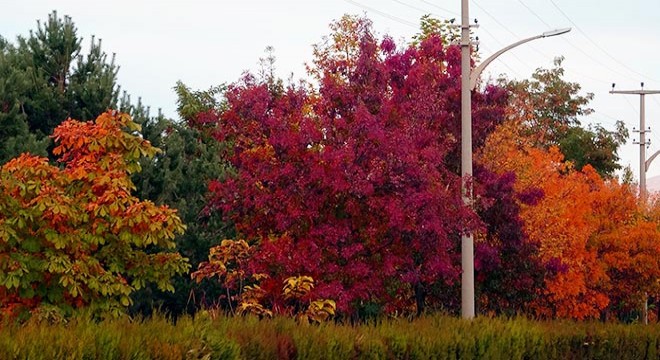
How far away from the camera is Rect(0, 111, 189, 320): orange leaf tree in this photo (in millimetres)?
17734

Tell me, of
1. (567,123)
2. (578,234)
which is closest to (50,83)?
(578,234)

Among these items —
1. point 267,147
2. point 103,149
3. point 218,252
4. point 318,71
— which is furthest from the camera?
point 318,71

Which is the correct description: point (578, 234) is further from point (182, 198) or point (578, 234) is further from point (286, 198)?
point (286, 198)

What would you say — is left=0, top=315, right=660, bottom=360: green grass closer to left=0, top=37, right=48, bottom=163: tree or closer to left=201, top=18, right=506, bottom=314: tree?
left=201, top=18, right=506, bottom=314: tree

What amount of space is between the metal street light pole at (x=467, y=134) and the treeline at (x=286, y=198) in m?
0.53

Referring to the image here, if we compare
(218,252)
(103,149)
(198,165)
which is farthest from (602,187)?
(103,149)

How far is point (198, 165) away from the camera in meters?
34.1

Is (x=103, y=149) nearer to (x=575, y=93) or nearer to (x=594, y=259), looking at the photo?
(x=594, y=259)

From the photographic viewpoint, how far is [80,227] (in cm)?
1880

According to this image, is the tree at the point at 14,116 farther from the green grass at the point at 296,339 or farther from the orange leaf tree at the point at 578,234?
the green grass at the point at 296,339

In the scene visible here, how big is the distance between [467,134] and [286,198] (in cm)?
377

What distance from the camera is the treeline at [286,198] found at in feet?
60.6

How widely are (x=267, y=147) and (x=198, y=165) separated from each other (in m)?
7.98

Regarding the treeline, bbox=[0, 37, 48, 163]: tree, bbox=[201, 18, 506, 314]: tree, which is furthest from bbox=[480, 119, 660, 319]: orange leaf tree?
bbox=[0, 37, 48, 163]: tree
